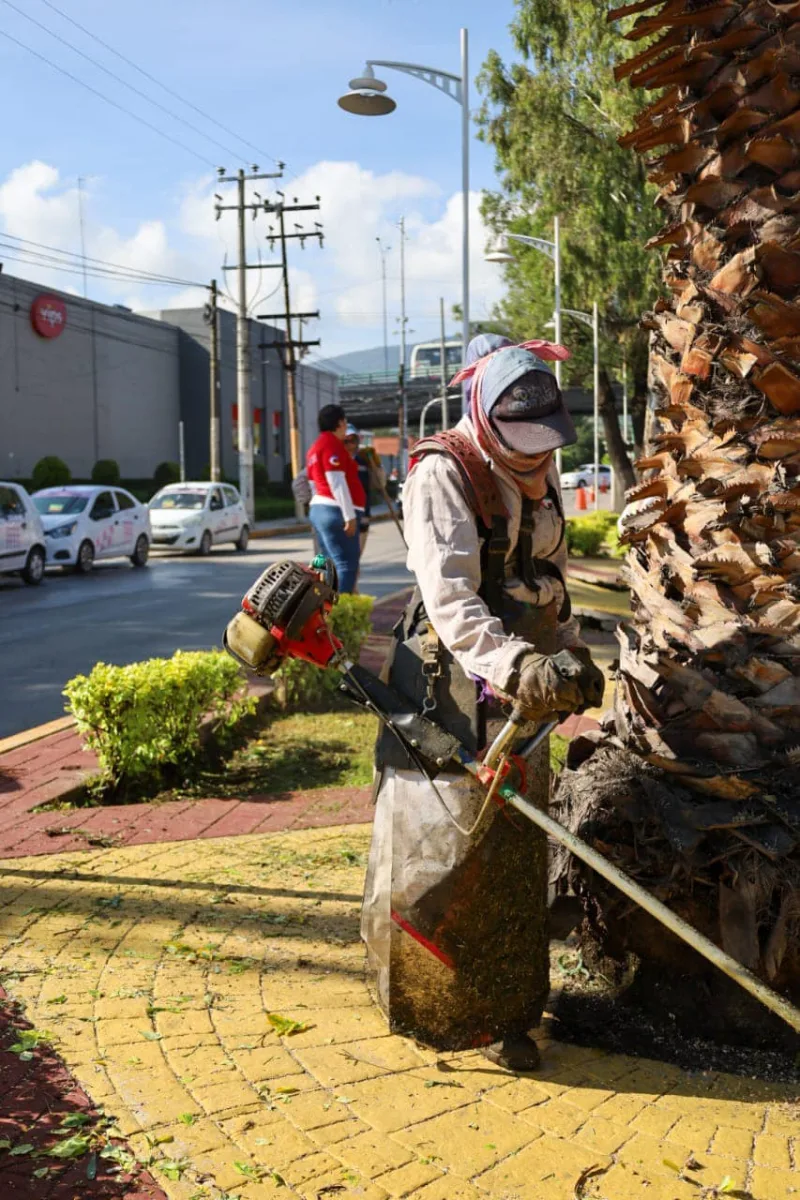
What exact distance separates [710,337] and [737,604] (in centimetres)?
78

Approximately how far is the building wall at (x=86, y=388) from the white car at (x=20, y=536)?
1677cm

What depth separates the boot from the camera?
10.7ft

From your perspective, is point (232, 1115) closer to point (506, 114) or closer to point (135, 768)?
point (135, 768)

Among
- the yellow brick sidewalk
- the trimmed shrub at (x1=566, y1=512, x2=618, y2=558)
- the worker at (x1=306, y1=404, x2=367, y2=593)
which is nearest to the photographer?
the yellow brick sidewalk

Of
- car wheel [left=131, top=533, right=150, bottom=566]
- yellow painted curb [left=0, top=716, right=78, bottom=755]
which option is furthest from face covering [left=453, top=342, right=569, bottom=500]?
car wheel [left=131, top=533, right=150, bottom=566]

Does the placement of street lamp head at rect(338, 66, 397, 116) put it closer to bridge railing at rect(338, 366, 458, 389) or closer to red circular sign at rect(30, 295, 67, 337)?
red circular sign at rect(30, 295, 67, 337)

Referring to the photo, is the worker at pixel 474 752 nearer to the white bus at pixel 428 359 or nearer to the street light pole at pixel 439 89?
the street light pole at pixel 439 89

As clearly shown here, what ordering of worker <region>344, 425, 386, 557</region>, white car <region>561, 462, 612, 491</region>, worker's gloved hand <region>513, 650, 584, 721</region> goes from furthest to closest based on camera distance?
1. white car <region>561, 462, 612, 491</region>
2. worker <region>344, 425, 386, 557</region>
3. worker's gloved hand <region>513, 650, 584, 721</region>

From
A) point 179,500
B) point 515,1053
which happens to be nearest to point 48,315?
point 179,500

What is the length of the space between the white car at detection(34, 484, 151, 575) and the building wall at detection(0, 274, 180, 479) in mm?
13505

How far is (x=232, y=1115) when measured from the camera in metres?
2.88

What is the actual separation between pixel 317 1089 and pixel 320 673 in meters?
Answer: 5.25

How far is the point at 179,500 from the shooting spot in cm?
2622

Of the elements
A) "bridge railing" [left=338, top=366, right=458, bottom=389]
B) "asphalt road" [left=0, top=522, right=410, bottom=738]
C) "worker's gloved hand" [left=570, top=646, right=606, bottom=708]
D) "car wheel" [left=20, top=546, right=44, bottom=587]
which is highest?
"bridge railing" [left=338, top=366, right=458, bottom=389]
